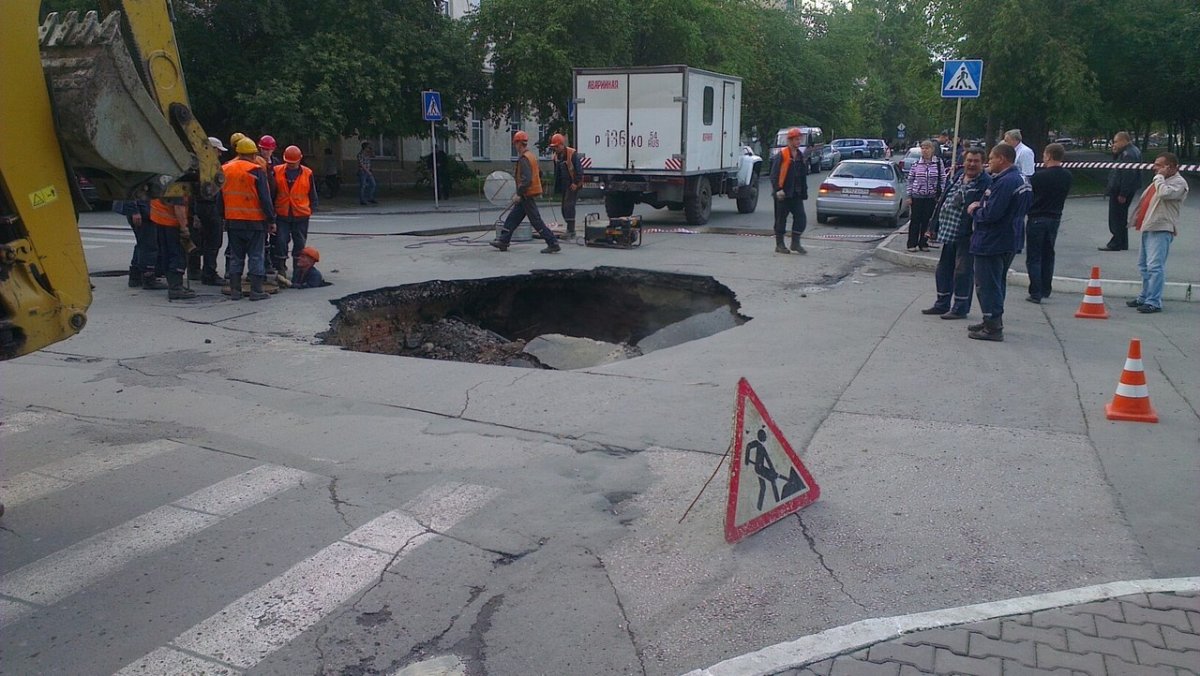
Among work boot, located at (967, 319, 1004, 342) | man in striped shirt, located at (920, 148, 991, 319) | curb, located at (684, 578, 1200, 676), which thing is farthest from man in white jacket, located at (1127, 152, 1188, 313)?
curb, located at (684, 578, 1200, 676)

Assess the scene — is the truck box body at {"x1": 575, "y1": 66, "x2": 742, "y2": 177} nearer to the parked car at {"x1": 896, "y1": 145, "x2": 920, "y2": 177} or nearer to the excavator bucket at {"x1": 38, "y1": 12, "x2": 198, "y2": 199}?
the parked car at {"x1": 896, "y1": 145, "x2": 920, "y2": 177}

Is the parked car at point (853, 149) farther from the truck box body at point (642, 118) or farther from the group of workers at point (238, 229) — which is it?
the group of workers at point (238, 229)

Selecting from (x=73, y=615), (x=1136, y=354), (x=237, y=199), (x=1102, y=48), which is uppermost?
(x=1102, y=48)

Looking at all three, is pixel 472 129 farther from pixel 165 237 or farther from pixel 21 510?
pixel 21 510

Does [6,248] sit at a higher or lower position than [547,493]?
higher

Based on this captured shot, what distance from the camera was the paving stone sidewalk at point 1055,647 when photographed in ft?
11.5

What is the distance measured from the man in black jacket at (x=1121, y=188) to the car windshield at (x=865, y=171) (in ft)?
18.1

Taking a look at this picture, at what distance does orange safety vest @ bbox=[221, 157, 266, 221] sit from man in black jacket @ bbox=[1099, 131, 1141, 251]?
12343 mm

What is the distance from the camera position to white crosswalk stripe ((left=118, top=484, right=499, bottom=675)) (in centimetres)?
362

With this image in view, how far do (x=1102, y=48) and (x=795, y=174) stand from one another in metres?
24.8

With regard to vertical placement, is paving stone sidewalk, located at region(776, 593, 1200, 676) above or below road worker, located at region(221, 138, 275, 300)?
below

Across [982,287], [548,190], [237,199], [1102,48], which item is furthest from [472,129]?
[982,287]

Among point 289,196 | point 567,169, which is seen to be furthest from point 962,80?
point 289,196

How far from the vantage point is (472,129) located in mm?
40875
